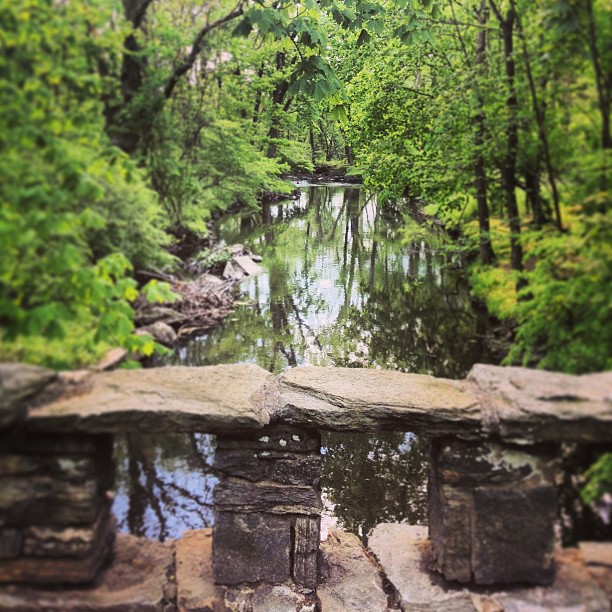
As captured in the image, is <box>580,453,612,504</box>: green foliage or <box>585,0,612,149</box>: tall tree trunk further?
<box>580,453,612,504</box>: green foliage

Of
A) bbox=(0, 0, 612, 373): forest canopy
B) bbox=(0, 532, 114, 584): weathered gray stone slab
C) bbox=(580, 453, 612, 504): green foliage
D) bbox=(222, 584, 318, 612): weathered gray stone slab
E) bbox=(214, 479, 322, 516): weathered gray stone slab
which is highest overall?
bbox=(0, 0, 612, 373): forest canopy

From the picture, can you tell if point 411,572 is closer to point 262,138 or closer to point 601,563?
point 601,563

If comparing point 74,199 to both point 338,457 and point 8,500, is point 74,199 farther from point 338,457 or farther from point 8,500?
point 338,457

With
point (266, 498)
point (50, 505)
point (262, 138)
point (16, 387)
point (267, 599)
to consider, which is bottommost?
point (267, 599)

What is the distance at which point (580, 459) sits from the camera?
306 centimetres

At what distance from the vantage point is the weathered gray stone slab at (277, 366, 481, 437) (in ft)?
10.4

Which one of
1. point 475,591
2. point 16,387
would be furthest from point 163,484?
point 475,591

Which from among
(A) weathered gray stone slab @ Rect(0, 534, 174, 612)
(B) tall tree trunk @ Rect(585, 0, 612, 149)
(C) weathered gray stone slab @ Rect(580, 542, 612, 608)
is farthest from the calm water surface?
(B) tall tree trunk @ Rect(585, 0, 612, 149)

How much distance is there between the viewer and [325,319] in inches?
175

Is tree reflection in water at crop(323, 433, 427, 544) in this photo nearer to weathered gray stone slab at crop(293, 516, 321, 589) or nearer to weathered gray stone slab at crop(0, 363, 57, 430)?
weathered gray stone slab at crop(293, 516, 321, 589)

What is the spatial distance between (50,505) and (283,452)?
1362 millimetres

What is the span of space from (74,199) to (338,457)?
3.81m

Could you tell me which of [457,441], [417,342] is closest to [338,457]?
[417,342]

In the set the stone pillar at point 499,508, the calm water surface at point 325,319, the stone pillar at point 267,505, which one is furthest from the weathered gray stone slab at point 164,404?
the stone pillar at point 499,508
